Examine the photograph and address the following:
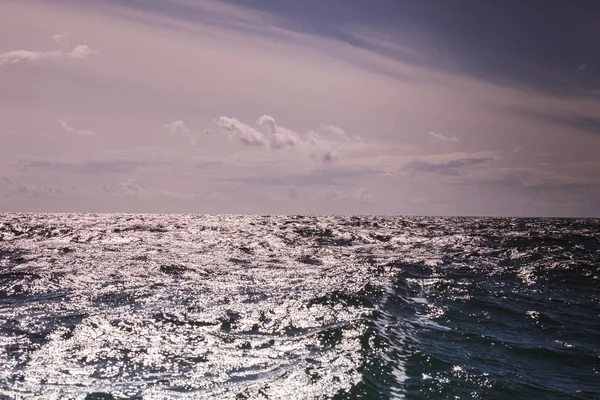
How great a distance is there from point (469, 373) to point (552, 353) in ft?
13.7

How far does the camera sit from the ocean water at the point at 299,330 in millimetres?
12281

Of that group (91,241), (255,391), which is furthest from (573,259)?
(91,241)

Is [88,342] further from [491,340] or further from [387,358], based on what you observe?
[491,340]

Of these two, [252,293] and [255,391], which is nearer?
[255,391]

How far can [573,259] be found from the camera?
37031mm

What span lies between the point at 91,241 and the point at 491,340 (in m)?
45.6

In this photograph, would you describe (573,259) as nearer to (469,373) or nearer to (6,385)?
(469,373)

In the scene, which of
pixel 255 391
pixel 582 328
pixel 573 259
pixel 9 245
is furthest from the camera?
pixel 9 245

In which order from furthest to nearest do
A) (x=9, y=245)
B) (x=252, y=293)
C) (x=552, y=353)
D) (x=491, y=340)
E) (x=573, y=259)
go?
(x=9, y=245) < (x=573, y=259) < (x=252, y=293) < (x=491, y=340) < (x=552, y=353)

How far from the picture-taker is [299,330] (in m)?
17.1

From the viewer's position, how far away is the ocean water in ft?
40.3

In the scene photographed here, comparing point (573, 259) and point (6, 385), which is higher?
point (573, 259)

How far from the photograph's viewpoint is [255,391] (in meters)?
11.8

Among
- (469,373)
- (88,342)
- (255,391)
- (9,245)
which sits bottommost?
(9,245)
